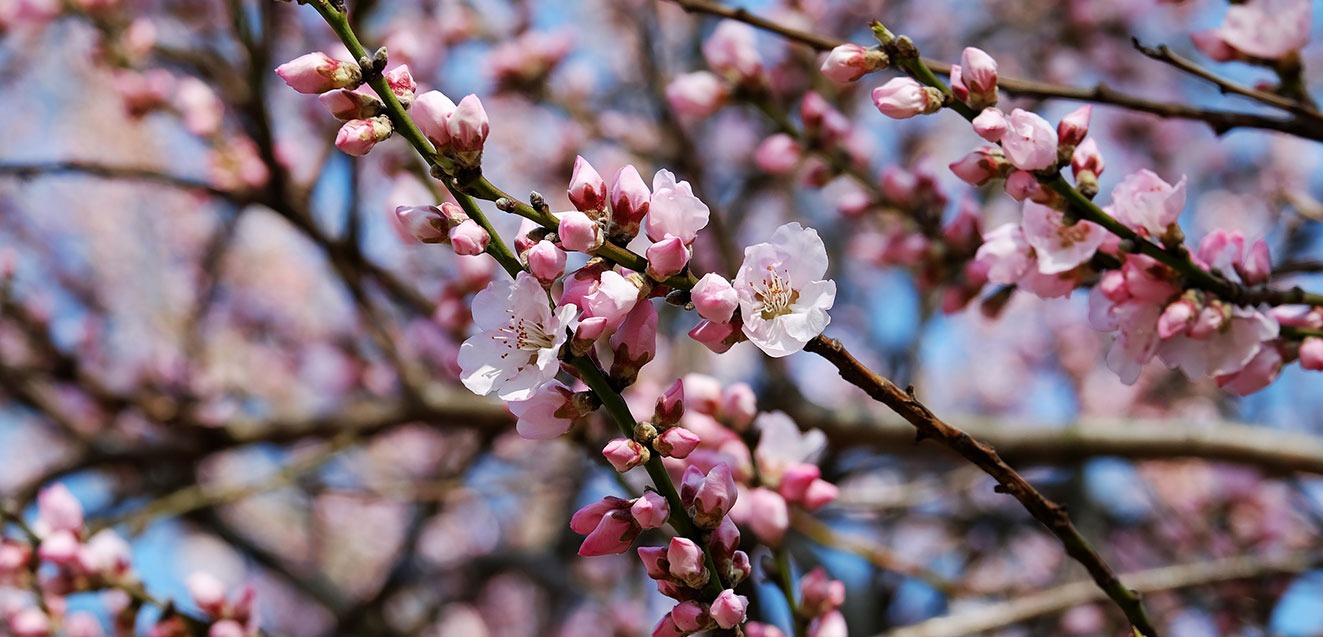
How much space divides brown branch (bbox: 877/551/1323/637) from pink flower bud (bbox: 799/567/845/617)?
1.25 feet

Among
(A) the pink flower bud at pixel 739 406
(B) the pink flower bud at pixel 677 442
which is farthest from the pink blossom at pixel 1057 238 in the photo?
(B) the pink flower bud at pixel 677 442

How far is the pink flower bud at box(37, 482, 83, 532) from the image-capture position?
1893mm

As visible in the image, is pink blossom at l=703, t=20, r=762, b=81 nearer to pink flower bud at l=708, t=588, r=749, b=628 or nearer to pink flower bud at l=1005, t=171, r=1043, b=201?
pink flower bud at l=1005, t=171, r=1043, b=201

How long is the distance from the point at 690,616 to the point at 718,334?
12.1 inches

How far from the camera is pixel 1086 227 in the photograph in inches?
52.1

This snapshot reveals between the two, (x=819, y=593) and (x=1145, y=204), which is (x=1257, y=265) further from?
(x=819, y=593)

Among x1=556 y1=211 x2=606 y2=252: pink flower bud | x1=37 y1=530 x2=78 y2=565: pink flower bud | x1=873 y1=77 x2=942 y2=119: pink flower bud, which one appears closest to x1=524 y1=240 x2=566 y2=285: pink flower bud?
x1=556 y1=211 x2=606 y2=252: pink flower bud

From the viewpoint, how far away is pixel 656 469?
1.07 m

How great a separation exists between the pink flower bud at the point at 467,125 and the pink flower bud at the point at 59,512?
1409mm

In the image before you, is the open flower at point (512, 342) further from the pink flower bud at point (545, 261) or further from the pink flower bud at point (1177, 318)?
the pink flower bud at point (1177, 318)

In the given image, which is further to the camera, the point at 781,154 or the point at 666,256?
the point at 781,154

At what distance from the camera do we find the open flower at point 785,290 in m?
1.06

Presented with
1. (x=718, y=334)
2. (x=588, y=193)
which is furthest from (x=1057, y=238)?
(x=588, y=193)

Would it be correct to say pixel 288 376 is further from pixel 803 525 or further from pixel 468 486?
pixel 803 525
